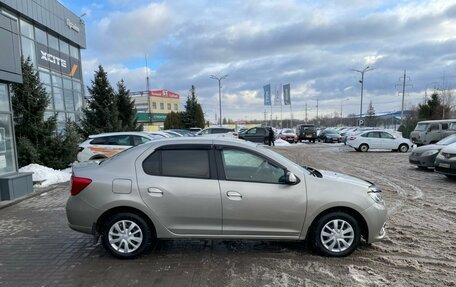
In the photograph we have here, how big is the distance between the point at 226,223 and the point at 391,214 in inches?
159

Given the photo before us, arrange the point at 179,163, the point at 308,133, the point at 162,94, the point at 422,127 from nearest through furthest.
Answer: the point at 179,163, the point at 422,127, the point at 308,133, the point at 162,94

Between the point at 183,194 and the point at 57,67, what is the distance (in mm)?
25557

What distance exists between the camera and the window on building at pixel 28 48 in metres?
22.4

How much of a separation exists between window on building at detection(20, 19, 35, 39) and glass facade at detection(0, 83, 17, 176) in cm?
1555

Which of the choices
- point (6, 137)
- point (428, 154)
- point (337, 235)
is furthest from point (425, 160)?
point (6, 137)

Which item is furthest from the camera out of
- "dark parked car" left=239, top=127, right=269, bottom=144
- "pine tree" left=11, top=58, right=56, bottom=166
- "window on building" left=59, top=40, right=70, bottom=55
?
"dark parked car" left=239, top=127, right=269, bottom=144

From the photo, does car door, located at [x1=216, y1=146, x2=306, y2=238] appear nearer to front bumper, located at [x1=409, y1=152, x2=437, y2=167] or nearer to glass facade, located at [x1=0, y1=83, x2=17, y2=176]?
glass facade, located at [x1=0, y1=83, x2=17, y2=176]

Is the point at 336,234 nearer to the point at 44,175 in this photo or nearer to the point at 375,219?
the point at 375,219

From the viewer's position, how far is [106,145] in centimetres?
1402

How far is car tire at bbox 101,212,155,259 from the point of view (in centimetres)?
489

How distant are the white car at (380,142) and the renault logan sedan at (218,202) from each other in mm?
21402

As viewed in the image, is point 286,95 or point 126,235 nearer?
point 126,235

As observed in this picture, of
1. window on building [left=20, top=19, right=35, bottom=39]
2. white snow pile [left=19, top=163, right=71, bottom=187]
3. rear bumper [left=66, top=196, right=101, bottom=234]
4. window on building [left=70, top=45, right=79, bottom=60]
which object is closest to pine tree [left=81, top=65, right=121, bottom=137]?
window on building [left=20, top=19, right=35, bottom=39]

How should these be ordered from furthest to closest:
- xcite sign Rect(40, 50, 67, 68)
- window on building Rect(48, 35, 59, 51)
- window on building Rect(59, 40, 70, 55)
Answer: window on building Rect(59, 40, 70, 55)
window on building Rect(48, 35, 59, 51)
xcite sign Rect(40, 50, 67, 68)
